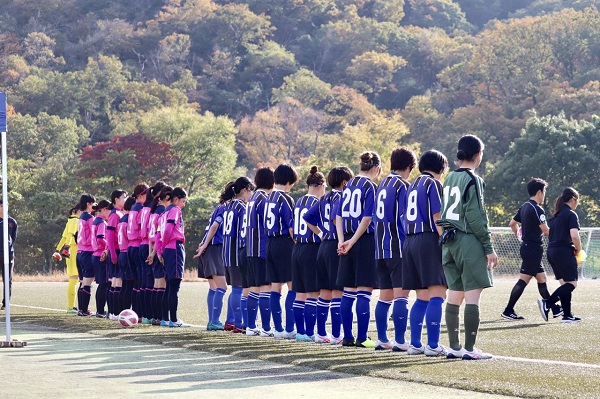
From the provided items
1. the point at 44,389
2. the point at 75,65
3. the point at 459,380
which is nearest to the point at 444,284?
the point at 459,380

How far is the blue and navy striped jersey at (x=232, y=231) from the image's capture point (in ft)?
46.1

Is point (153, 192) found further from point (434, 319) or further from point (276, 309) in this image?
point (434, 319)

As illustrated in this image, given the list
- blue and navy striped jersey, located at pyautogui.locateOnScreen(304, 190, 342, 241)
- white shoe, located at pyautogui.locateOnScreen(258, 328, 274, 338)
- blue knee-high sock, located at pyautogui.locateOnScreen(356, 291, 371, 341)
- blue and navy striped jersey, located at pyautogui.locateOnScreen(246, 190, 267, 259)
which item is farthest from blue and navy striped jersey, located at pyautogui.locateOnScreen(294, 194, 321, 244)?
white shoe, located at pyautogui.locateOnScreen(258, 328, 274, 338)

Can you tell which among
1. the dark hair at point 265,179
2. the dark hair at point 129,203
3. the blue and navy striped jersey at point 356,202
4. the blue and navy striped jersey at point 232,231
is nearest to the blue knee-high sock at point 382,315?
the blue and navy striped jersey at point 356,202

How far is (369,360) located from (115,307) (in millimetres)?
7565

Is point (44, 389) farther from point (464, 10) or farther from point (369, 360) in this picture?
point (464, 10)

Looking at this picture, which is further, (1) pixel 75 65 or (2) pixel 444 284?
(1) pixel 75 65

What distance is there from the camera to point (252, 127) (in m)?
80.8

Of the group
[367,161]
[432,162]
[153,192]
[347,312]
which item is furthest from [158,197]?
[432,162]

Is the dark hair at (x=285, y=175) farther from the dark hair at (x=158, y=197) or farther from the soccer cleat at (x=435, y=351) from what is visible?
the soccer cleat at (x=435, y=351)

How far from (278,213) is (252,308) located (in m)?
1.32

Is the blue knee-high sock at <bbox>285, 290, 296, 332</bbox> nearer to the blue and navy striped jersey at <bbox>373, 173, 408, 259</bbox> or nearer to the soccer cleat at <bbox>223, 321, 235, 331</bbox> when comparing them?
the soccer cleat at <bbox>223, 321, 235, 331</bbox>

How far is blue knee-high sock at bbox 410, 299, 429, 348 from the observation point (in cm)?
1060

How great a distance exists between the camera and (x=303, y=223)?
12.6 m
